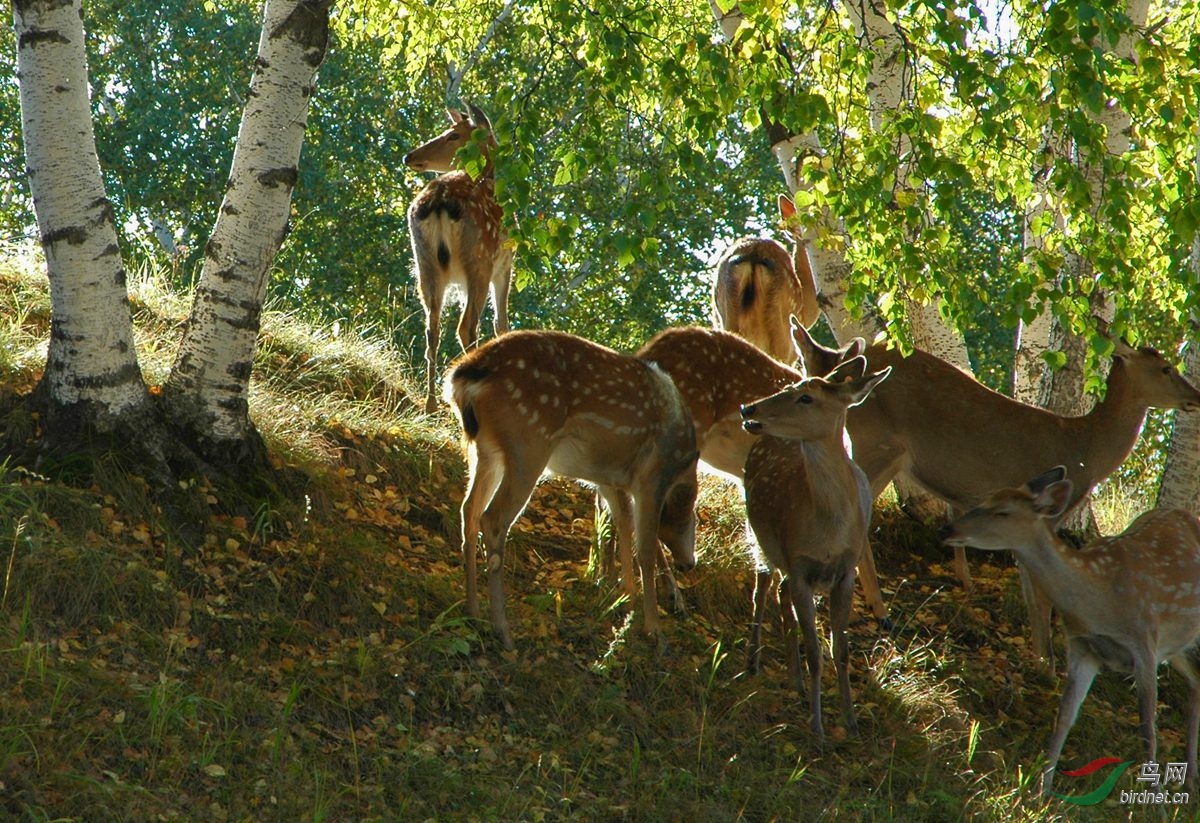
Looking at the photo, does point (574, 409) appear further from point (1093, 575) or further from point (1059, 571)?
point (1093, 575)

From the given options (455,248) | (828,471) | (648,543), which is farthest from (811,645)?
(455,248)

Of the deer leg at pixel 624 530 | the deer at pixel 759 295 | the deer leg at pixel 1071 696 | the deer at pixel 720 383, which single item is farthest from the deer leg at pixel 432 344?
the deer leg at pixel 1071 696

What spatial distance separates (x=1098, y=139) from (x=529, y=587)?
328 cm

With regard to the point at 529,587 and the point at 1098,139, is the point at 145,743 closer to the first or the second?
the point at 529,587

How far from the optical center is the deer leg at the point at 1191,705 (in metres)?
6.30

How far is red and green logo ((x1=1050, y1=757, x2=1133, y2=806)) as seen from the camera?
19.6 ft

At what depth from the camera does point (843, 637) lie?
610 cm

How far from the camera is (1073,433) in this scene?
7.63 meters

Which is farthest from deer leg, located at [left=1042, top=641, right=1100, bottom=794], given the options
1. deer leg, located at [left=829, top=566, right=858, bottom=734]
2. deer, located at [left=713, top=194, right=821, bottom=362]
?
deer, located at [left=713, top=194, right=821, bottom=362]

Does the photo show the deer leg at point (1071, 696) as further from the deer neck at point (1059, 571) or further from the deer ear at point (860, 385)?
the deer ear at point (860, 385)

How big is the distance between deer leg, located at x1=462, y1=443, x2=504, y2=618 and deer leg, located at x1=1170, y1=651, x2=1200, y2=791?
3262 mm

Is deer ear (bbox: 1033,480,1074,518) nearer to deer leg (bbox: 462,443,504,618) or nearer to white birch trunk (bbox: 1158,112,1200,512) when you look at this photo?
white birch trunk (bbox: 1158,112,1200,512)

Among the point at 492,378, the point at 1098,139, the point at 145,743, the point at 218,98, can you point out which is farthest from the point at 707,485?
the point at 218,98

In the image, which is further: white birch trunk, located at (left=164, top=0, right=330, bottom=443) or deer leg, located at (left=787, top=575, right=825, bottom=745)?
white birch trunk, located at (left=164, top=0, right=330, bottom=443)
